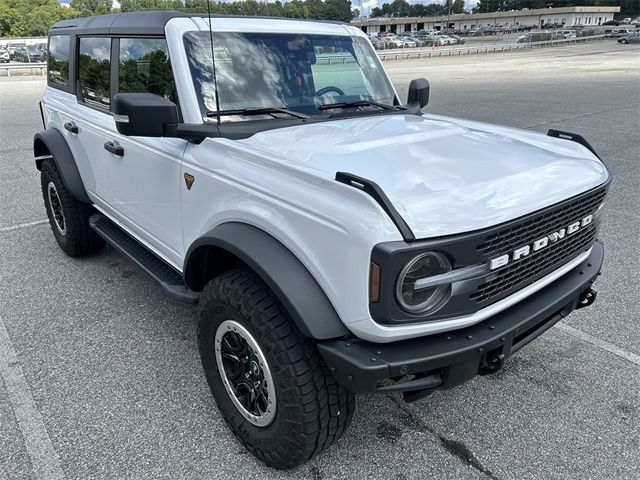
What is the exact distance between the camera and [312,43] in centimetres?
327

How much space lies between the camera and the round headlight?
1853 millimetres

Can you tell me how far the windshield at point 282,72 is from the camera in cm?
281

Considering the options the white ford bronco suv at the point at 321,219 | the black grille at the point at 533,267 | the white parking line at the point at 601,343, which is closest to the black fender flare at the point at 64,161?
the white ford bronco suv at the point at 321,219

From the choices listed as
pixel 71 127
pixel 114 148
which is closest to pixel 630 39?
pixel 71 127

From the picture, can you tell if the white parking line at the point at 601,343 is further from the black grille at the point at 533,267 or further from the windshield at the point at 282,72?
the windshield at the point at 282,72

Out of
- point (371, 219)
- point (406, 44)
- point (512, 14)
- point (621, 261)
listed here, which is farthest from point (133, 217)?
point (512, 14)

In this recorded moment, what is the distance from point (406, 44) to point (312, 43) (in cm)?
5732

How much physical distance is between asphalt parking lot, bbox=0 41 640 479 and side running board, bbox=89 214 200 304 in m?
0.50

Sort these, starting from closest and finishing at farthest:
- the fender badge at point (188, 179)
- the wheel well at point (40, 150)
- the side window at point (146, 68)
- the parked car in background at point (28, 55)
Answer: the fender badge at point (188, 179), the side window at point (146, 68), the wheel well at point (40, 150), the parked car in background at point (28, 55)

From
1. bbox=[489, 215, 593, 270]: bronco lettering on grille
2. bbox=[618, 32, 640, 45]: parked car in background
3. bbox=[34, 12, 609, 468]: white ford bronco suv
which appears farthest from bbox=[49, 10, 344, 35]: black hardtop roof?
bbox=[618, 32, 640, 45]: parked car in background

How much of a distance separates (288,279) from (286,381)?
415mm

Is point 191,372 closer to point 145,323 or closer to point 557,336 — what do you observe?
point 145,323

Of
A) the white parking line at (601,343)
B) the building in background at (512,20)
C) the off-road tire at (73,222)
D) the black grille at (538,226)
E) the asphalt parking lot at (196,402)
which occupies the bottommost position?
the white parking line at (601,343)

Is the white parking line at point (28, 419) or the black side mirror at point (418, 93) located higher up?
the black side mirror at point (418, 93)
